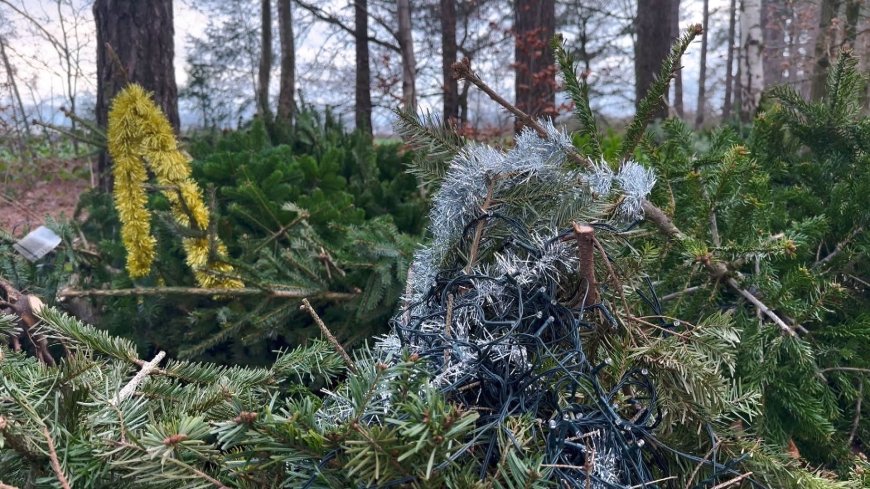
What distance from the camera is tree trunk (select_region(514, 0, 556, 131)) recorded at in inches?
236

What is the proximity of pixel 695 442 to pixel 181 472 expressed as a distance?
0.73 metres

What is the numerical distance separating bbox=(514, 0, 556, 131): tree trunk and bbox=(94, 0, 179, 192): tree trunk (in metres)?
3.27

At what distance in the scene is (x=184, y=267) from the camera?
101 inches

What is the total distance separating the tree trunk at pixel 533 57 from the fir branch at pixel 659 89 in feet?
15.6

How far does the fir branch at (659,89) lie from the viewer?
1179 millimetres

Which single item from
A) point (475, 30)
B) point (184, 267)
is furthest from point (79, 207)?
point (475, 30)

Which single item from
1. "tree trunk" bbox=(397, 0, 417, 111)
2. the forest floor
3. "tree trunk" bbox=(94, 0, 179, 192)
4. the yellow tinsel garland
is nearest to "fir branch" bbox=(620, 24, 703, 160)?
the yellow tinsel garland

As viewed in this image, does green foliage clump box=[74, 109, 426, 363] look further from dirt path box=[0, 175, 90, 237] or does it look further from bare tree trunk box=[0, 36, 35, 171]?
bare tree trunk box=[0, 36, 35, 171]

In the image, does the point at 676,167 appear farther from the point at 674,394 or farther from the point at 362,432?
the point at 362,432

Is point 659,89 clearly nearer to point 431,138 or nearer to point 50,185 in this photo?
point 431,138

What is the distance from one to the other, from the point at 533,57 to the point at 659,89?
5045 mm

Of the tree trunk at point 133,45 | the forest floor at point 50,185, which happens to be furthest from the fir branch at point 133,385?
the forest floor at point 50,185

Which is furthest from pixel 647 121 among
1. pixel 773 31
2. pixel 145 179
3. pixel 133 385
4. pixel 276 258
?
pixel 773 31

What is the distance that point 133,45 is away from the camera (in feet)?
13.0
